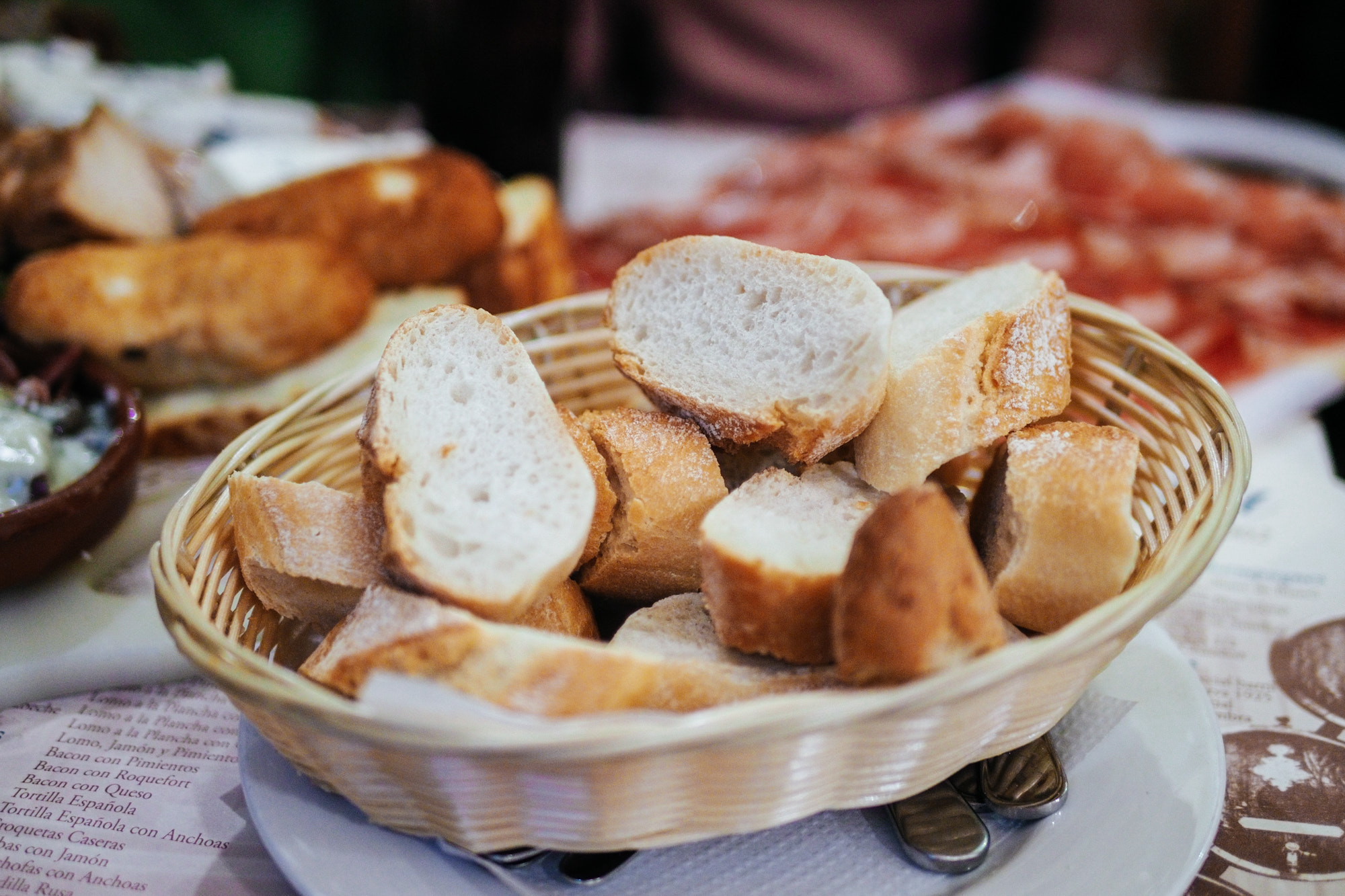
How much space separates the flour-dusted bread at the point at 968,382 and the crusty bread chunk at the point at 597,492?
31 centimetres

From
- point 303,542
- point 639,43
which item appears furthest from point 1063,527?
point 639,43

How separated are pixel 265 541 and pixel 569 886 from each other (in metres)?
0.48

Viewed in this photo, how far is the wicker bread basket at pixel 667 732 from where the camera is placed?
72 centimetres

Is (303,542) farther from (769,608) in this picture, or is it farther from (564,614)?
(769,608)

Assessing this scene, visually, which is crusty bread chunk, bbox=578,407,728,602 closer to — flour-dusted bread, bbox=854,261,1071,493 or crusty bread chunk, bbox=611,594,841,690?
crusty bread chunk, bbox=611,594,841,690

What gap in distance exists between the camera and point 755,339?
3.76ft

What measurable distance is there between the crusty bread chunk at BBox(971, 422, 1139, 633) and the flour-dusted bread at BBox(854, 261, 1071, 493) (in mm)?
66

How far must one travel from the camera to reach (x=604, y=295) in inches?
55.0

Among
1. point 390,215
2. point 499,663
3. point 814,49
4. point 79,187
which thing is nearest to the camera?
point 499,663

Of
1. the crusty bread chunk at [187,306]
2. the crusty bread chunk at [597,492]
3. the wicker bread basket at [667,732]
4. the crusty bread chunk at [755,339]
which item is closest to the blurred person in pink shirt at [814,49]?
the crusty bread chunk at [187,306]

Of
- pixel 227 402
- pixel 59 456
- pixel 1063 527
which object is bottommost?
pixel 227 402

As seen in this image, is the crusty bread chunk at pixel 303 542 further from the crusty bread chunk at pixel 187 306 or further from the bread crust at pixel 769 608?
the crusty bread chunk at pixel 187 306

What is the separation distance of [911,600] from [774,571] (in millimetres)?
153

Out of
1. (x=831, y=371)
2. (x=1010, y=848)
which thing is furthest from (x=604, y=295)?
(x=1010, y=848)
